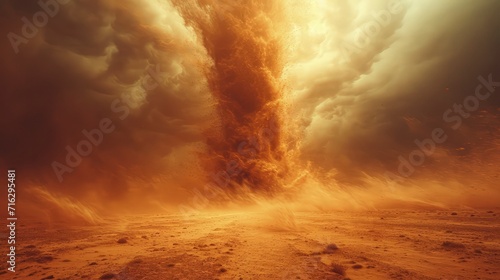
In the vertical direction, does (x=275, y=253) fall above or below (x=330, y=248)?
below

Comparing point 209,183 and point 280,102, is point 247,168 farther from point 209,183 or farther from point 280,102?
point 280,102

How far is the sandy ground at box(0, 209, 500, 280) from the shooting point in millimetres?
6301

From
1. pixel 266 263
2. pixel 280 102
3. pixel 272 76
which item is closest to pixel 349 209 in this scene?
pixel 280 102

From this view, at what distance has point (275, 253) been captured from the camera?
8.11 meters

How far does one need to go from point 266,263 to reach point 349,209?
55.3ft

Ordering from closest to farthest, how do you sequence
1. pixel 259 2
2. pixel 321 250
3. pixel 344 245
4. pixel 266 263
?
pixel 266 263 < pixel 321 250 < pixel 344 245 < pixel 259 2

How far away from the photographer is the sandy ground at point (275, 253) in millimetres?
6301

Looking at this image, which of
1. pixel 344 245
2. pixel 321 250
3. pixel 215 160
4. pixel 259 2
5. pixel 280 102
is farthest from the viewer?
pixel 215 160

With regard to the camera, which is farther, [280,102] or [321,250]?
[280,102]

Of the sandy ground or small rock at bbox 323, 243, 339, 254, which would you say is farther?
small rock at bbox 323, 243, 339, 254

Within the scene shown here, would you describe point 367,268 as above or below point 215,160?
below

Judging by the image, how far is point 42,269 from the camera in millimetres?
6848

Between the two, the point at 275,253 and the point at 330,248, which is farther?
the point at 330,248

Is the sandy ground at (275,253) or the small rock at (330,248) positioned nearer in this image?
the sandy ground at (275,253)
